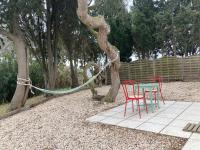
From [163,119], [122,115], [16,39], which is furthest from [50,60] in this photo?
[163,119]

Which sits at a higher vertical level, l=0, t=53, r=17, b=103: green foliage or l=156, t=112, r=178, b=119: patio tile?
l=0, t=53, r=17, b=103: green foliage

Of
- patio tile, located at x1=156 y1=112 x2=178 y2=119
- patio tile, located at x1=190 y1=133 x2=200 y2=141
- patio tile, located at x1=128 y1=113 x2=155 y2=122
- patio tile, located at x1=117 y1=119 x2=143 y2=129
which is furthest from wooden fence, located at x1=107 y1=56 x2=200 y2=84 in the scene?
patio tile, located at x1=190 y1=133 x2=200 y2=141

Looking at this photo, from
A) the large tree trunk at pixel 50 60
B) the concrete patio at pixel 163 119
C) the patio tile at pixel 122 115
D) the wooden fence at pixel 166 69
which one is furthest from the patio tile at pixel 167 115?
the wooden fence at pixel 166 69

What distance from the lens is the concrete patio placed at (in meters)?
3.18

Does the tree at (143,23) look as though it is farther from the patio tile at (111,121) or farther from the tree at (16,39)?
the patio tile at (111,121)

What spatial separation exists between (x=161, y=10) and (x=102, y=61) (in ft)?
15.7

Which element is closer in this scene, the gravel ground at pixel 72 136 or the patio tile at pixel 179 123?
the gravel ground at pixel 72 136

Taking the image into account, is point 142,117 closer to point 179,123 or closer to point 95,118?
point 179,123

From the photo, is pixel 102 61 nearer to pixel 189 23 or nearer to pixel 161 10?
pixel 161 10

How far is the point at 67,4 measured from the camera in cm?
870

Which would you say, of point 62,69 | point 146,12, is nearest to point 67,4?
point 62,69

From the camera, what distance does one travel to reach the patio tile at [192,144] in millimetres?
2695

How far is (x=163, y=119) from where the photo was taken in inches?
157

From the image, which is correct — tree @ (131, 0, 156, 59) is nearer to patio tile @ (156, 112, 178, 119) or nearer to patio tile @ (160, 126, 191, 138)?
patio tile @ (156, 112, 178, 119)
